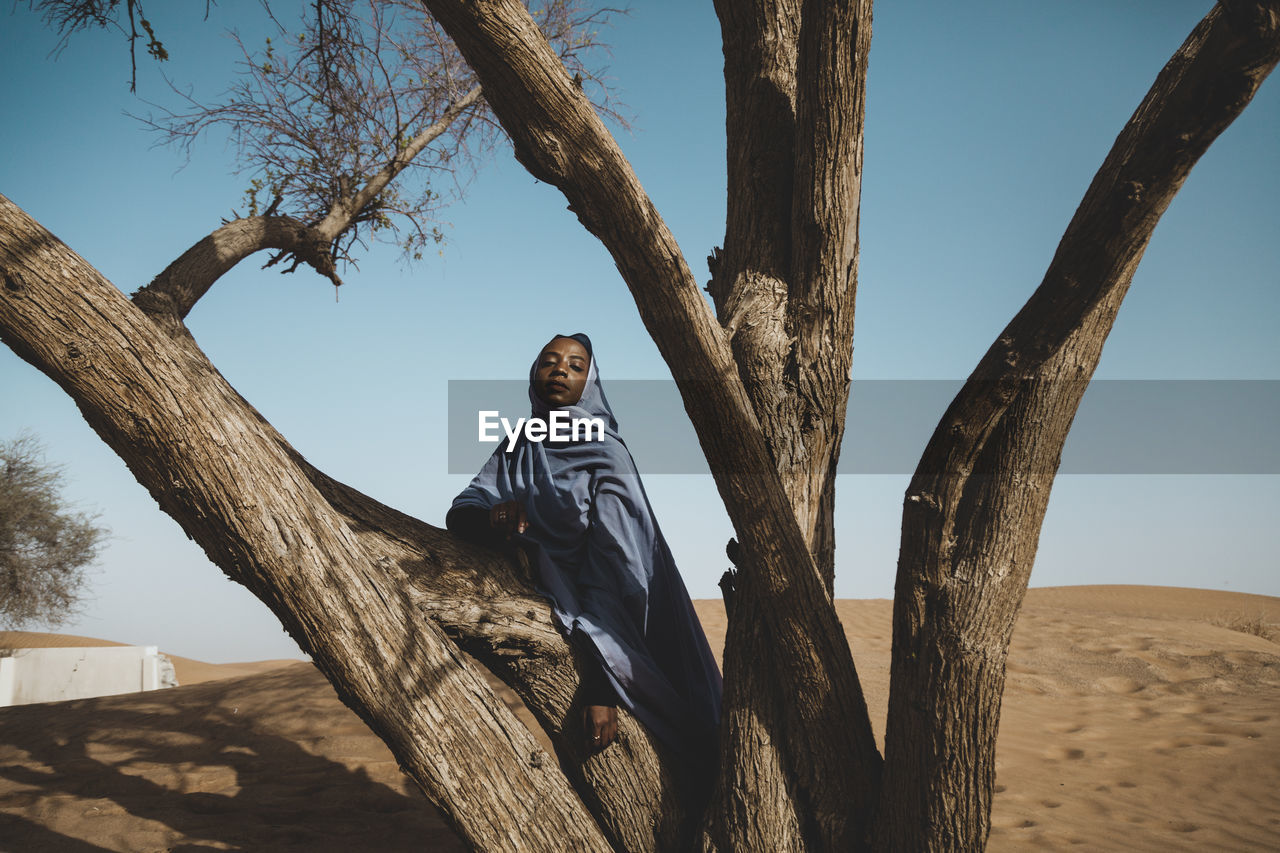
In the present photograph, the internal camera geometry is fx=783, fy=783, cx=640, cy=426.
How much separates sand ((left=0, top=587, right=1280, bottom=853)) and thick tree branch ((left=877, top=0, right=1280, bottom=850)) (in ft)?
7.45

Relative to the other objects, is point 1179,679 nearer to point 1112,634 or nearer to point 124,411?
point 1112,634

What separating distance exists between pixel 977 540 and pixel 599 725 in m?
1.41

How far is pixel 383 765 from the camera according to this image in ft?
17.4

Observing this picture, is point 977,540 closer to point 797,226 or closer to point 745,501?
point 745,501

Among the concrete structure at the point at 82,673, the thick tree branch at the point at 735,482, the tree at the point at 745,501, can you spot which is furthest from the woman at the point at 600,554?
the concrete structure at the point at 82,673

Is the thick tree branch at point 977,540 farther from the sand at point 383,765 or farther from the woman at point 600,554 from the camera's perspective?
the sand at point 383,765

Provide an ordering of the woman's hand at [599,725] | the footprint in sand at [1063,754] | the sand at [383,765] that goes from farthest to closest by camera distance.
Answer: the footprint in sand at [1063,754] < the sand at [383,765] < the woman's hand at [599,725]

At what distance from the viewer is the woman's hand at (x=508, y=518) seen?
2.91 metres

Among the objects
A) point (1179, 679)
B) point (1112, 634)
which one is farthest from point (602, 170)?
point (1112, 634)

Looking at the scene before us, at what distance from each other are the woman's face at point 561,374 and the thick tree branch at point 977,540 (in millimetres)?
1425

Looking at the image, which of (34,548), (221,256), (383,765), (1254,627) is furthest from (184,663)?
(1254,627)

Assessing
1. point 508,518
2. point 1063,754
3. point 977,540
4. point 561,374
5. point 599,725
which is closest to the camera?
point 977,540

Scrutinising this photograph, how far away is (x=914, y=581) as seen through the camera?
8.21 feet

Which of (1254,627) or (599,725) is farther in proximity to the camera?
(1254,627)
